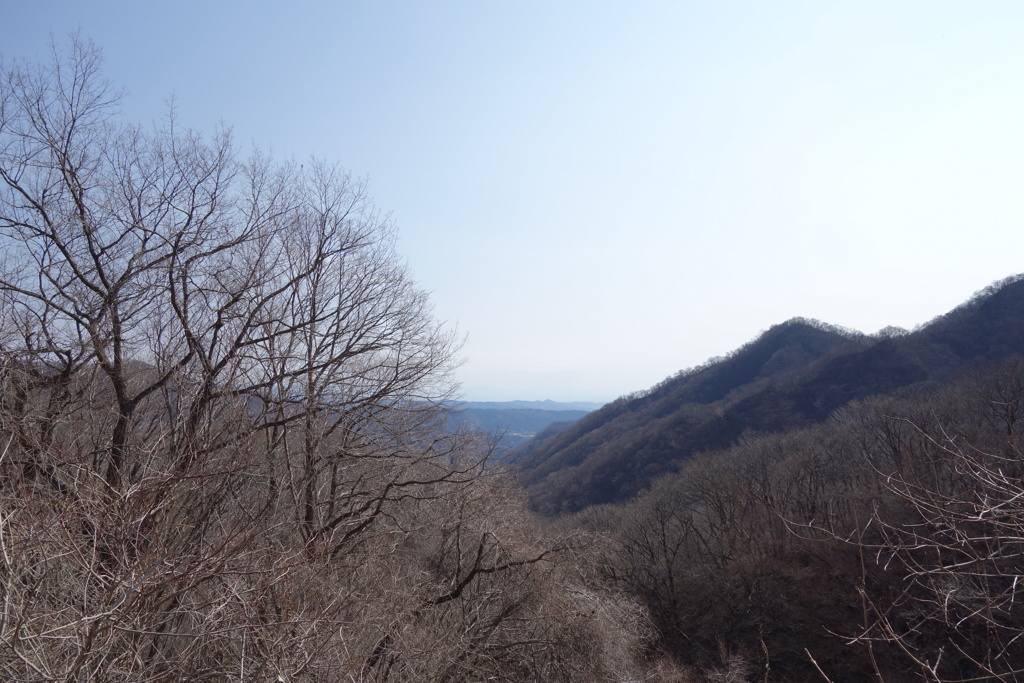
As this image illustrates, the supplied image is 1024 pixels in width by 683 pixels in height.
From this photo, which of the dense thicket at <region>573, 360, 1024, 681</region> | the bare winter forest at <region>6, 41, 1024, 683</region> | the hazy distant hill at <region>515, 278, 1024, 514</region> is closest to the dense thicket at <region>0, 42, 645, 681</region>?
the bare winter forest at <region>6, 41, 1024, 683</region>

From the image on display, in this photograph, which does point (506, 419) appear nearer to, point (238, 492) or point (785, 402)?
point (785, 402)

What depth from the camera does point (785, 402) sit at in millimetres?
75875

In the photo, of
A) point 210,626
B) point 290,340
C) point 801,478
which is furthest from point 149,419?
point 801,478

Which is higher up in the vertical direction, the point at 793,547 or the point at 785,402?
the point at 785,402

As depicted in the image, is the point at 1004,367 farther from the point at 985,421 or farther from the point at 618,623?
the point at 618,623

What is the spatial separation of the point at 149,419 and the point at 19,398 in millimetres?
2485

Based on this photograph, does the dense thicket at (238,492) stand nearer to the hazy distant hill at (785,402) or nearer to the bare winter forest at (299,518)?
the bare winter forest at (299,518)

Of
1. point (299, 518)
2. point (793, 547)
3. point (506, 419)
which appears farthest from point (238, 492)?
point (506, 419)

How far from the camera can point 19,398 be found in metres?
9.37

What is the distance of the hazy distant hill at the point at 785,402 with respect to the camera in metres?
66.2

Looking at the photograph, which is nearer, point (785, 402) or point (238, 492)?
point (238, 492)

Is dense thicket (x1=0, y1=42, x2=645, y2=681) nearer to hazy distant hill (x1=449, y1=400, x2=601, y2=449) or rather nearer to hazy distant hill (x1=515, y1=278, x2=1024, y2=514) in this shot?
hazy distant hill (x1=449, y1=400, x2=601, y2=449)

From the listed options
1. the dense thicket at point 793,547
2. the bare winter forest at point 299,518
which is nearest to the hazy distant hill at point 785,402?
the dense thicket at point 793,547

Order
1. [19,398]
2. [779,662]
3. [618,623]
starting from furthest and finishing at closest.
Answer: [779,662] → [618,623] → [19,398]
